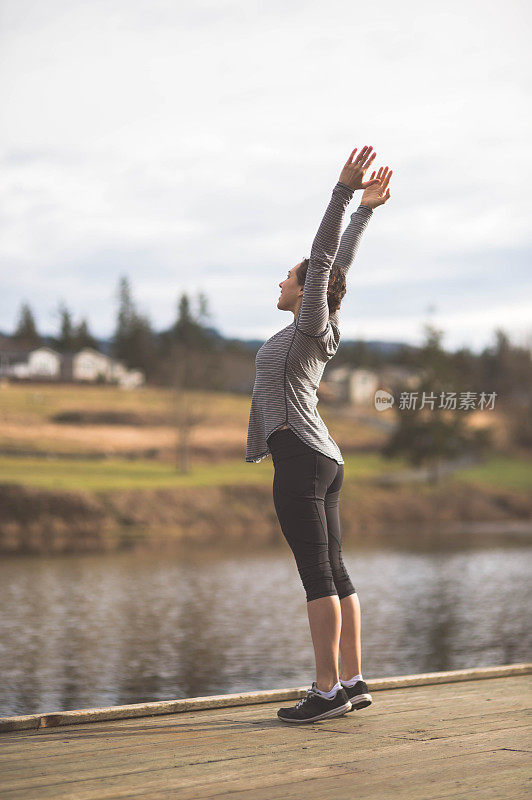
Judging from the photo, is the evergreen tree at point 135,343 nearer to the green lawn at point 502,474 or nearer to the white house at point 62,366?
the white house at point 62,366

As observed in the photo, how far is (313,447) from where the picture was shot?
11.3 feet

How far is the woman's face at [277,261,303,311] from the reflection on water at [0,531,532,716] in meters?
4.20

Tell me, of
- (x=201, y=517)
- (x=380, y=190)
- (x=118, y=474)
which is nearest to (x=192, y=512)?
(x=201, y=517)

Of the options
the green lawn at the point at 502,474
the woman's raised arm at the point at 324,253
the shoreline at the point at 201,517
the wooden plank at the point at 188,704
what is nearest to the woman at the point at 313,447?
the woman's raised arm at the point at 324,253

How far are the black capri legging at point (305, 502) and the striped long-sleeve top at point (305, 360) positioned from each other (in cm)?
4

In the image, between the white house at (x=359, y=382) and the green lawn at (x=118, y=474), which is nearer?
the green lawn at (x=118, y=474)

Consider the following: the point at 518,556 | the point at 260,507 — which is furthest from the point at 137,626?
the point at 260,507

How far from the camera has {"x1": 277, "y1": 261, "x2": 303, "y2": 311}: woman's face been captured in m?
3.60

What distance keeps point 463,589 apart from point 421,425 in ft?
103

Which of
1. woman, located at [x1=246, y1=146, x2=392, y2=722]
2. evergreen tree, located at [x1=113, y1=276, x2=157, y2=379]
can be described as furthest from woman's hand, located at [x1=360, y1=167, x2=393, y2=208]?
evergreen tree, located at [x1=113, y1=276, x2=157, y2=379]

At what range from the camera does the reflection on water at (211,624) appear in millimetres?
8102

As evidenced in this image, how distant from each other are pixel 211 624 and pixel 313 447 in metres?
8.94

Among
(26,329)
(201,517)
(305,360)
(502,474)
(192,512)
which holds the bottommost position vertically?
(201,517)

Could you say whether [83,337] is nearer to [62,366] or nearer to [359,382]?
[62,366]
